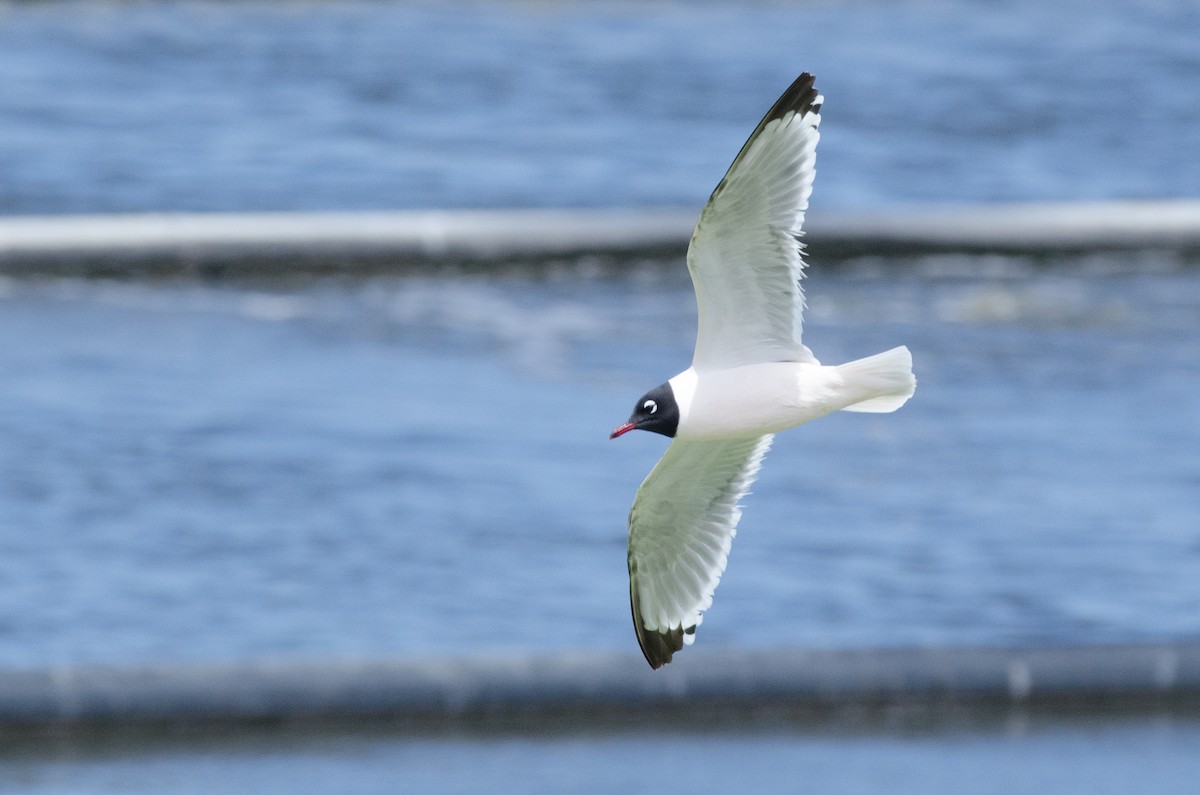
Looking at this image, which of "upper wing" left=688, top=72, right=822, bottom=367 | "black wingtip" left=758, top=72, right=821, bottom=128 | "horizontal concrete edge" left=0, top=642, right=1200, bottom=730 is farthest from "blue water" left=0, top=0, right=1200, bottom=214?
"black wingtip" left=758, top=72, right=821, bottom=128

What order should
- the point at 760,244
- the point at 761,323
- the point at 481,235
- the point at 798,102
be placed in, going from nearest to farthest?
the point at 798,102 → the point at 760,244 → the point at 761,323 → the point at 481,235

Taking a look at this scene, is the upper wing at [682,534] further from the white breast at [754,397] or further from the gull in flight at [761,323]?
the white breast at [754,397]

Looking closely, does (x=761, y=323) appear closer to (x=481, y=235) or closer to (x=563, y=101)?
(x=481, y=235)

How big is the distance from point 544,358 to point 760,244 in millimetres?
5441

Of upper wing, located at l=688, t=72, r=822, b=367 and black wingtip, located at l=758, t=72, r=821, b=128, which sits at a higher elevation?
Answer: black wingtip, located at l=758, t=72, r=821, b=128

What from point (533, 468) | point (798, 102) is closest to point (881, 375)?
point (798, 102)

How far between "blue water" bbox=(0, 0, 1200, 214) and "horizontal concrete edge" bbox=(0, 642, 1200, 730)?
5454 mm

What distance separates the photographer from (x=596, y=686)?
5.74 meters

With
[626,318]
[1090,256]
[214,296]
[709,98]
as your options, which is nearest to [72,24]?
[709,98]

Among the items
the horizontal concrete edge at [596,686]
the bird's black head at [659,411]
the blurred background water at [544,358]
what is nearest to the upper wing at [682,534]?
the bird's black head at [659,411]

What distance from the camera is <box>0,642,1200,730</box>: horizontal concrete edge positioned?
561 cm

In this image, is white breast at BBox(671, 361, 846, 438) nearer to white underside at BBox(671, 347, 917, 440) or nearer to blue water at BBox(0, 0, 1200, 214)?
white underside at BBox(671, 347, 917, 440)

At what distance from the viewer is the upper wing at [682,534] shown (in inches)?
173

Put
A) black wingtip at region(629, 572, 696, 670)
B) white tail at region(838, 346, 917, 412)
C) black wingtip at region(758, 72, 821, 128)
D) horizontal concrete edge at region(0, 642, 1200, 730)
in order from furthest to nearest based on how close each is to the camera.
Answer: horizontal concrete edge at region(0, 642, 1200, 730), black wingtip at region(629, 572, 696, 670), white tail at region(838, 346, 917, 412), black wingtip at region(758, 72, 821, 128)
